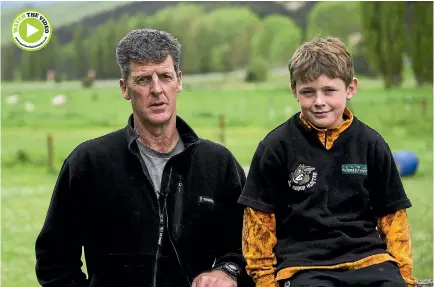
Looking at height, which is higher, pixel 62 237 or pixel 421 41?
pixel 421 41

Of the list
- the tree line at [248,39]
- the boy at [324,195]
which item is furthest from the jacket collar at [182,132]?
the tree line at [248,39]

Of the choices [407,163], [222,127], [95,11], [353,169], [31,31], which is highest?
[95,11]

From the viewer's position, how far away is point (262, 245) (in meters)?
3.05

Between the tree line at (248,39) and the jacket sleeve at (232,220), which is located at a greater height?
the tree line at (248,39)

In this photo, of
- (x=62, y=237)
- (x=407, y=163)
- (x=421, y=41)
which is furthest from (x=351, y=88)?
(x=421, y=41)

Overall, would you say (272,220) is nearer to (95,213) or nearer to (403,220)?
(403,220)

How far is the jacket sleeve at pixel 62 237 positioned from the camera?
3.28 m

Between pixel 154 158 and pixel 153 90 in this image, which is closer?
pixel 153 90

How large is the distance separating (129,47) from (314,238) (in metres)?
1.03

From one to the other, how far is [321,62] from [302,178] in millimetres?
431

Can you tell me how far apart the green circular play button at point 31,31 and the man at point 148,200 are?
2.14 metres

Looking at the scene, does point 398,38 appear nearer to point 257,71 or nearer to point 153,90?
point 257,71

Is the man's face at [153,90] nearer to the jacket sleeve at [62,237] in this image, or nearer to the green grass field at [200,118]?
the jacket sleeve at [62,237]

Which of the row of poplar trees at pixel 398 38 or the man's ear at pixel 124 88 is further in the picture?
the row of poplar trees at pixel 398 38
